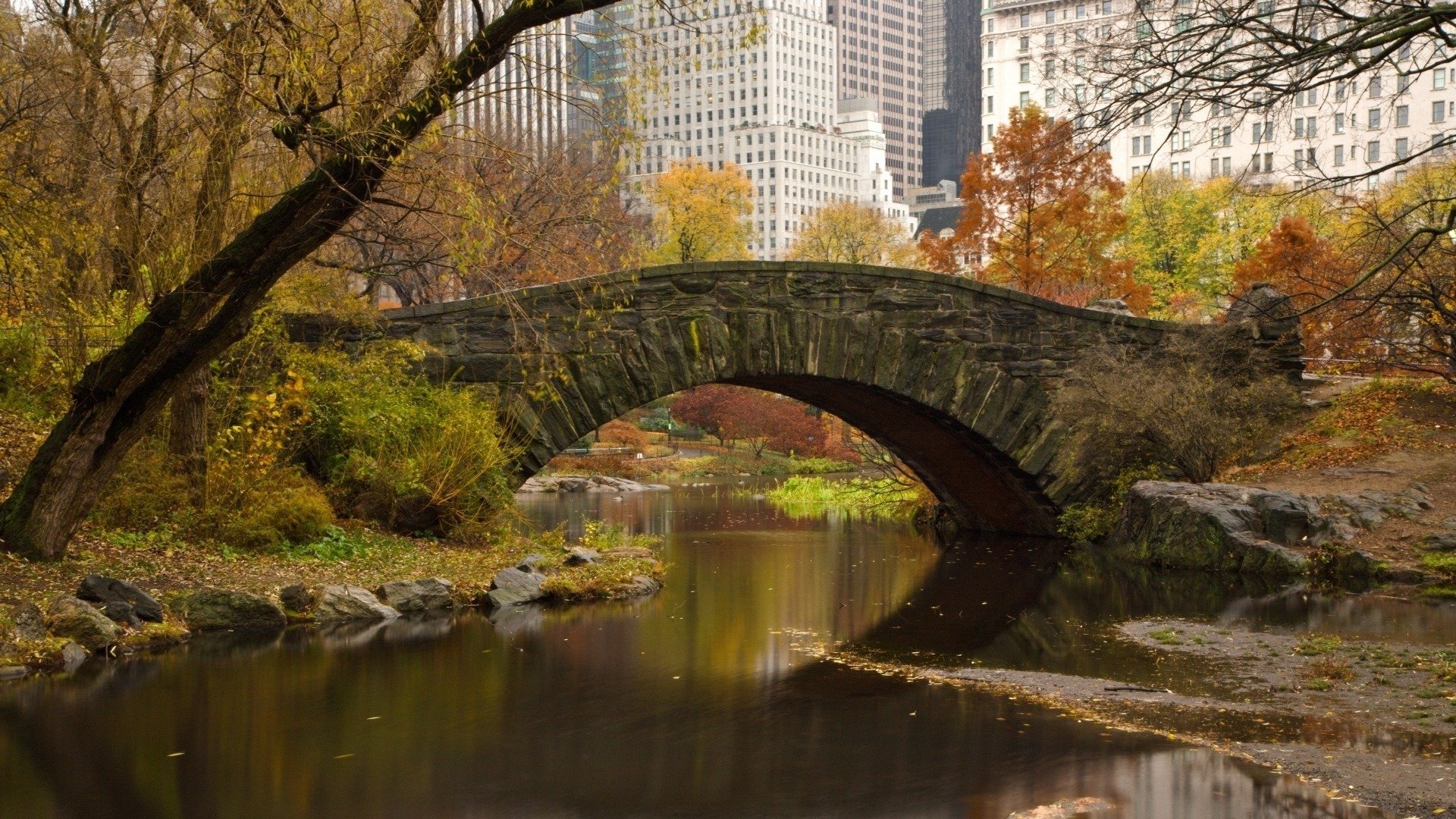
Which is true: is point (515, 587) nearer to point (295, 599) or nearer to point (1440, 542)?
point (295, 599)

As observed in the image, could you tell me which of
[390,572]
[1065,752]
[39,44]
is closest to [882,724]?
[1065,752]

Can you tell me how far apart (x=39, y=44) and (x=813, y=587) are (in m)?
8.70

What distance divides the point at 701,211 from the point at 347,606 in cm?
4480

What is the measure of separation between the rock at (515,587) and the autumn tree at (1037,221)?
714 inches

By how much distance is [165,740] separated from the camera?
735 cm

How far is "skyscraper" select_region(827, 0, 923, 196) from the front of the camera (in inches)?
6531

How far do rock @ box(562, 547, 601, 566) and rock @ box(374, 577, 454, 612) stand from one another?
2201 millimetres

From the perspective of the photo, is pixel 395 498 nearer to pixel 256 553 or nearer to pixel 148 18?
pixel 256 553

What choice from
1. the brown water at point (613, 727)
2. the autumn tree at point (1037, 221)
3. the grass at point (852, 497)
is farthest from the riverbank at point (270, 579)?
the autumn tree at point (1037, 221)

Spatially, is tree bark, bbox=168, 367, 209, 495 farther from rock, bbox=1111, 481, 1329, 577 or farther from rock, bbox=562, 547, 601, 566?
rock, bbox=1111, 481, 1329, 577

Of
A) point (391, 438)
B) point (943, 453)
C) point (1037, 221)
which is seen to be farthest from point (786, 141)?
point (391, 438)

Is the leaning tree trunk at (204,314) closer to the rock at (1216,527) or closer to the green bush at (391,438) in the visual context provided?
the green bush at (391,438)

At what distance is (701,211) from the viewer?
5484 centimetres

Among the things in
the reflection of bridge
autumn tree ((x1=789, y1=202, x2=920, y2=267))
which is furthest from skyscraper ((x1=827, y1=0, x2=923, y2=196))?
the reflection of bridge
